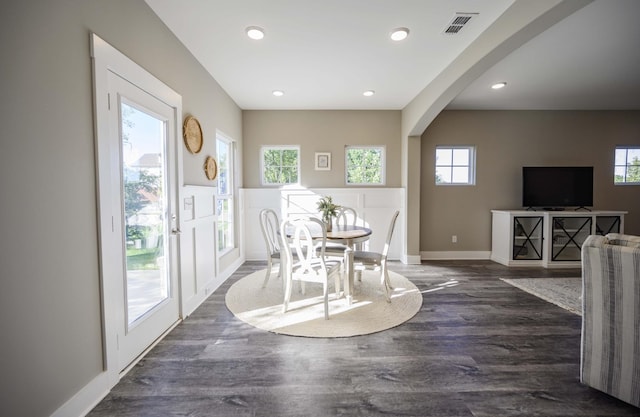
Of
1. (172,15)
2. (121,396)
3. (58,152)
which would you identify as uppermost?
(172,15)

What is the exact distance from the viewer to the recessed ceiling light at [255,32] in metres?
2.44

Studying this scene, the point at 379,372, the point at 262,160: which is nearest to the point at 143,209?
the point at 379,372

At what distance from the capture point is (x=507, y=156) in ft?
16.1

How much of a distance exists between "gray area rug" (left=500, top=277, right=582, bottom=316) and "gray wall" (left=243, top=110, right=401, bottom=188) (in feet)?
8.10

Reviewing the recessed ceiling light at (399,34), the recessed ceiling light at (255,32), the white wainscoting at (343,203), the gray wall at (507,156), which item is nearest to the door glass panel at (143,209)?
the recessed ceiling light at (255,32)

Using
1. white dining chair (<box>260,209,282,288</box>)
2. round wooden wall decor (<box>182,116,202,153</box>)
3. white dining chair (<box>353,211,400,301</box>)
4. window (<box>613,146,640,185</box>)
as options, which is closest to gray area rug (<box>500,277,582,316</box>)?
white dining chair (<box>353,211,400,301</box>)

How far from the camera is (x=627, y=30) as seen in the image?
2.54 meters

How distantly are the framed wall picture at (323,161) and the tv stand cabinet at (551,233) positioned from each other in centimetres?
300

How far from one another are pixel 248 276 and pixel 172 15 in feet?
10.0

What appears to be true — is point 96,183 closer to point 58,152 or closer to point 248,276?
point 58,152

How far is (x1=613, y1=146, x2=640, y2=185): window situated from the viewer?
497 centimetres

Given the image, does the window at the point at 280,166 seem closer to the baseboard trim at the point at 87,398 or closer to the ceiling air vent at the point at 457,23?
the ceiling air vent at the point at 457,23

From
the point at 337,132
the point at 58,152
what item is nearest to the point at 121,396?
the point at 58,152

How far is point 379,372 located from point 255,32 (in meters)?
2.89
